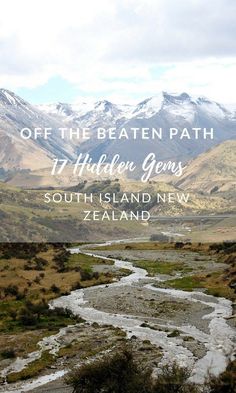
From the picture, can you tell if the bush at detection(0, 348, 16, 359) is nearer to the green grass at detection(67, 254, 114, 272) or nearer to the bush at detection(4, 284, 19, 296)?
the bush at detection(4, 284, 19, 296)

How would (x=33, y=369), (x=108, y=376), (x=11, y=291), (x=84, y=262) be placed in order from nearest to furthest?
(x=108, y=376)
(x=33, y=369)
(x=11, y=291)
(x=84, y=262)

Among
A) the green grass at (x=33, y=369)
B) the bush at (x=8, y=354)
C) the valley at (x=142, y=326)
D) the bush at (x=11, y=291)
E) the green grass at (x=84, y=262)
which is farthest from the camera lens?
the green grass at (x=84, y=262)

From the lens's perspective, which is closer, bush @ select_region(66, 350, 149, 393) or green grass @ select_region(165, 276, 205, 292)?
bush @ select_region(66, 350, 149, 393)

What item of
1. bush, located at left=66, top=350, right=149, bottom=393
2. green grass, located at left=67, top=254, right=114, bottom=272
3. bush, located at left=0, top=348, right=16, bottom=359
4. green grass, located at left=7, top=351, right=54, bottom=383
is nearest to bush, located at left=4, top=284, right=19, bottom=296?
green grass, located at left=67, top=254, right=114, bottom=272

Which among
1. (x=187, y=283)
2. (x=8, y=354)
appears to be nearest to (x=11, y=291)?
(x=187, y=283)

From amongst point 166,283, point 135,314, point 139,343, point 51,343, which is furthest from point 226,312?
point 166,283

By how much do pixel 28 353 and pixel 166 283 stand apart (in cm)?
5230

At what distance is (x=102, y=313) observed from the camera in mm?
72375

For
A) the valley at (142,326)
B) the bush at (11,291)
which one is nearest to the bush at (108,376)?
the valley at (142,326)

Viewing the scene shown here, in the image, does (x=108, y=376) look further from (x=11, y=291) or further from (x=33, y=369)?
(x=11, y=291)

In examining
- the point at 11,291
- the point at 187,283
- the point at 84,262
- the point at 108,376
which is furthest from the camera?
the point at 84,262

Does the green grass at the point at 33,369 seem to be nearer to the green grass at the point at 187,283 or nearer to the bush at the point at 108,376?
the bush at the point at 108,376

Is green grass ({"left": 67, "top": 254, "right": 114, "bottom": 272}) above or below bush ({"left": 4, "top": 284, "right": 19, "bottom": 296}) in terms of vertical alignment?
above

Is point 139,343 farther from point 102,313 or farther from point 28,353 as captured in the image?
point 102,313
